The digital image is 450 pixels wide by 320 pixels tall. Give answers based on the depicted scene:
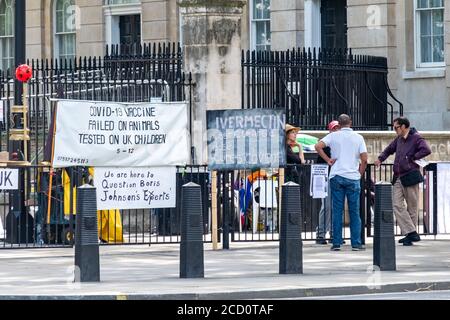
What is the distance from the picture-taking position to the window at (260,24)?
36000 mm

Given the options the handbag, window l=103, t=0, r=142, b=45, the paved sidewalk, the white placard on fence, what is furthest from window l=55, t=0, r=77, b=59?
the handbag

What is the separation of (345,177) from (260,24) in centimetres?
1523

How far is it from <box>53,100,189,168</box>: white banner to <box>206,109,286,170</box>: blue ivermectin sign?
1.99 ft

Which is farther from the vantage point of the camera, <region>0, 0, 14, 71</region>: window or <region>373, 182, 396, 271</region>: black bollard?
<region>0, 0, 14, 71</region>: window

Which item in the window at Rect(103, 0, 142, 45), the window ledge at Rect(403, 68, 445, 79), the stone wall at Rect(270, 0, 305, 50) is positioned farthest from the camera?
the window at Rect(103, 0, 142, 45)

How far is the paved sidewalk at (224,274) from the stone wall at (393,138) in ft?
19.4

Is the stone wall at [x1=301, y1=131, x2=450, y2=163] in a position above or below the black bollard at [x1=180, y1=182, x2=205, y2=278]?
above

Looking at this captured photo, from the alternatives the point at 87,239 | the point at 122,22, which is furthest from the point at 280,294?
the point at 122,22

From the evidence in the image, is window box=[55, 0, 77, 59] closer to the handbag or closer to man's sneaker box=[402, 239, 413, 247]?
the handbag

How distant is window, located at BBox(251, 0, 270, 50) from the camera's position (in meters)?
36.0

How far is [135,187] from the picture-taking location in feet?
69.8

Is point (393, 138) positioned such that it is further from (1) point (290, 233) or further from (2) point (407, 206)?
(1) point (290, 233)

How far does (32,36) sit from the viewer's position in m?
41.3
